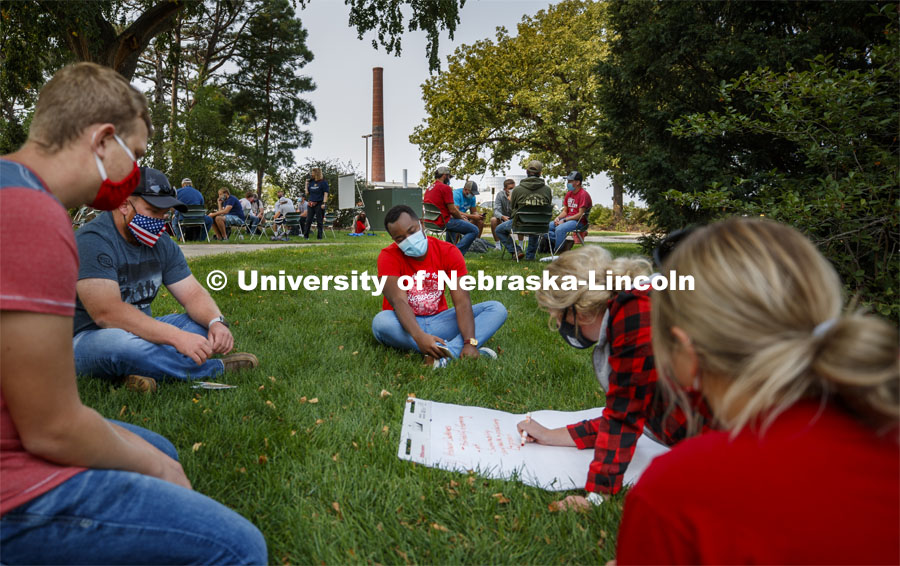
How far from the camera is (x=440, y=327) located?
14.1 feet

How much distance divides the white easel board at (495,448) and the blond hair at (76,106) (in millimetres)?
1800

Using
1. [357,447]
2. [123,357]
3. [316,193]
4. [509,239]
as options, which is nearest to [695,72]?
[509,239]

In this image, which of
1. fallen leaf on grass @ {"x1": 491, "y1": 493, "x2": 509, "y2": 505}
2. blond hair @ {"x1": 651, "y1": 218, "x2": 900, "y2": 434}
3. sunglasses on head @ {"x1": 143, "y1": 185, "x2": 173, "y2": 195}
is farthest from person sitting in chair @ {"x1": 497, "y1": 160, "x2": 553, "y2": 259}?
blond hair @ {"x1": 651, "y1": 218, "x2": 900, "y2": 434}

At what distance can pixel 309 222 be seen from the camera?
1758 centimetres

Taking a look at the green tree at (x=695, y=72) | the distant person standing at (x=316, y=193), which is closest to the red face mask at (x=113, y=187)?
the green tree at (x=695, y=72)

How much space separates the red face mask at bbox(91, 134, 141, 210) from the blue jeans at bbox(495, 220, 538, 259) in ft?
30.8

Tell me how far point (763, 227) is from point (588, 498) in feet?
4.83

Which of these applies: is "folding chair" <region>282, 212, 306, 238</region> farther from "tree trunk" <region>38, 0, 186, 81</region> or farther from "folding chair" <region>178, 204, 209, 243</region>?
"tree trunk" <region>38, 0, 186, 81</region>

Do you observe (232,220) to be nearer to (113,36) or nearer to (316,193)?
(316,193)

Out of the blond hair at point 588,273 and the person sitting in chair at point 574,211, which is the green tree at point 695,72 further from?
the blond hair at point 588,273

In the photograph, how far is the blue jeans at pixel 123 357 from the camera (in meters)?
3.10

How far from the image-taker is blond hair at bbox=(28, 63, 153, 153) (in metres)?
1.28

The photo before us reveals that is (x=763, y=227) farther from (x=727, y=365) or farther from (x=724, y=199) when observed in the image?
(x=724, y=199)

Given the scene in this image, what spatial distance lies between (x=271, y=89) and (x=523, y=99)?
15.4m
